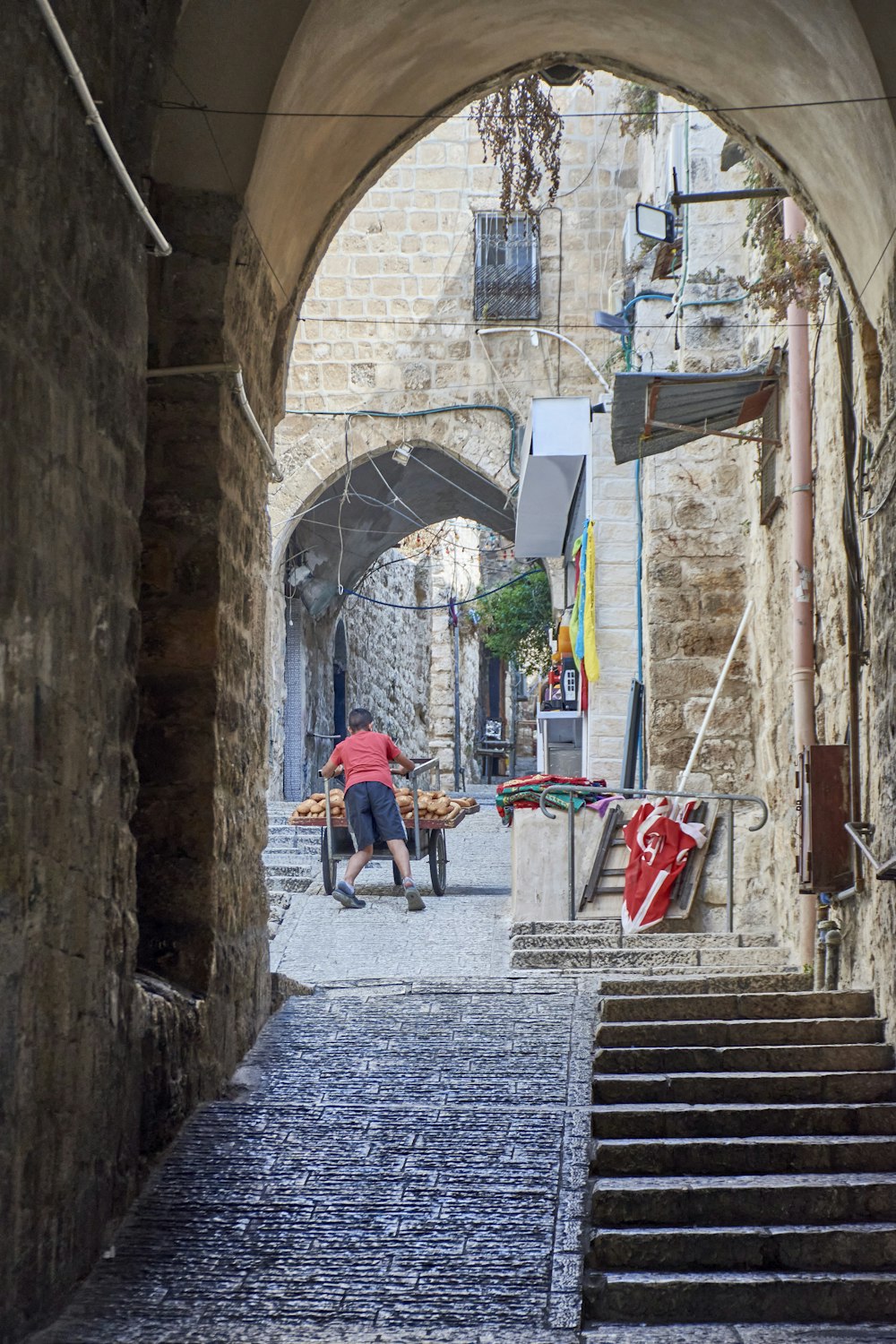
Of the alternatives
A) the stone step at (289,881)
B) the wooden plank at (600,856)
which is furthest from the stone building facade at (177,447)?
the stone step at (289,881)

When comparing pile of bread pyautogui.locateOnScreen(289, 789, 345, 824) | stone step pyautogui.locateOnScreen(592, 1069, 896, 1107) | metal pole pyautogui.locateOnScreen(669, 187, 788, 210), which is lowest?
stone step pyautogui.locateOnScreen(592, 1069, 896, 1107)

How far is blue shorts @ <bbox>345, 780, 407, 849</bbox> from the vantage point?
9102 millimetres

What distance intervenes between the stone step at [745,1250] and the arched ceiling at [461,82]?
293 cm

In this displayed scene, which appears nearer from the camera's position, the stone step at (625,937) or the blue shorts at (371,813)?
the stone step at (625,937)

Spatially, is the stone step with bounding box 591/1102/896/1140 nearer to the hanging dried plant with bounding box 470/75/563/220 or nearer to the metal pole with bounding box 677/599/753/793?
the hanging dried plant with bounding box 470/75/563/220

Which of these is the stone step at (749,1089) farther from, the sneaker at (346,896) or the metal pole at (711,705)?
the sneaker at (346,896)

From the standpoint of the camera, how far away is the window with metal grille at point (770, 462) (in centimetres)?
716

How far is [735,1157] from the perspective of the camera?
398 cm

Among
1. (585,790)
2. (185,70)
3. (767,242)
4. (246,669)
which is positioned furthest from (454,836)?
(185,70)

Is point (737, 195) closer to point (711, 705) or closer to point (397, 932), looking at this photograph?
point (711, 705)

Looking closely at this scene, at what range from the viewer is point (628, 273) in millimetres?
12242

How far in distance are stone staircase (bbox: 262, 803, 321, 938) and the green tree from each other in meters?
8.21

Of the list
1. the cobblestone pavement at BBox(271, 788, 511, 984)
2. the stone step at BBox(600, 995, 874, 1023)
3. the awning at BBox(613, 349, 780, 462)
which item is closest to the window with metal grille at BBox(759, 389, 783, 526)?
the awning at BBox(613, 349, 780, 462)

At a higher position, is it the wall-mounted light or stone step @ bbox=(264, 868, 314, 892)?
the wall-mounted light
